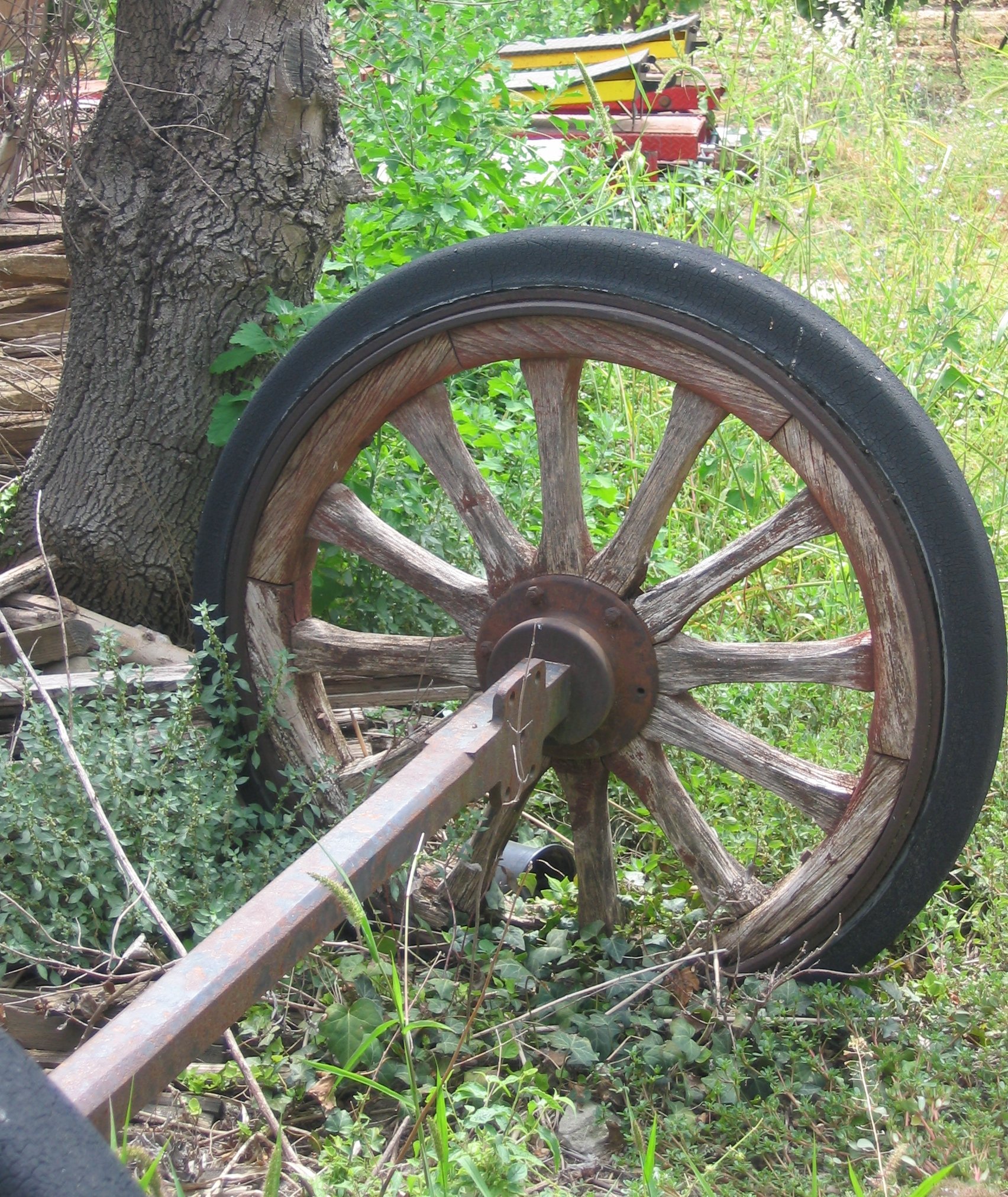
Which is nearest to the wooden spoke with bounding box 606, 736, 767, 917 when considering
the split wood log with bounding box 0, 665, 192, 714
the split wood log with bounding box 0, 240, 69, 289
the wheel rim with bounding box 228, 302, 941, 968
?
the wheel rim with bounding box 228, 302, 941, 968

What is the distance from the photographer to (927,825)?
2088mm

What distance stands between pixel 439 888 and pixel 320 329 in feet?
4.00

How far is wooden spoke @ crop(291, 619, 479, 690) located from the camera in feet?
8.23

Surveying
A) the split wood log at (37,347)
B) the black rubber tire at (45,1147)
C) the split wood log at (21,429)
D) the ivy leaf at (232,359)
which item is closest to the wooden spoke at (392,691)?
the ivy leaf at (232,359)

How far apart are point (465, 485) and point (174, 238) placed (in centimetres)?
108

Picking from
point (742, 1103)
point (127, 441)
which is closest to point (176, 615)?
point (127, 441)

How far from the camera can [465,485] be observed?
249 centimetres

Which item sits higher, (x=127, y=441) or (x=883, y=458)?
(x=883, y=458)

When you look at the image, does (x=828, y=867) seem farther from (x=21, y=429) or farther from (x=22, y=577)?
(x=21, y=429)

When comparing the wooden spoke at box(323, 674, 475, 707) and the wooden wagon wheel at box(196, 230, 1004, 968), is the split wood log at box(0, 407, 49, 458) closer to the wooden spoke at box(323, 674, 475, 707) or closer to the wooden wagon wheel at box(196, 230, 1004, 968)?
the wooden wagon wheel at box(196, 230, 1004, 968)

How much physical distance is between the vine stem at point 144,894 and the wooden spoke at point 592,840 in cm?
77

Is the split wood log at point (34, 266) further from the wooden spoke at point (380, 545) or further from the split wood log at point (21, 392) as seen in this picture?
the wooden spoke at point (380, 545)

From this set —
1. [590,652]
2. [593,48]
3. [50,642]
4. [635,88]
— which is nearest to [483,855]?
[590,652]

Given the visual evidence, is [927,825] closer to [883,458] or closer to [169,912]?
[883,458]
